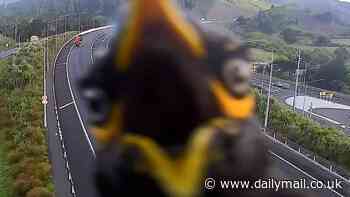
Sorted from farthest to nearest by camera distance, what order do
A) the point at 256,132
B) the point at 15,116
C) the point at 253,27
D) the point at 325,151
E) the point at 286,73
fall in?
1. the point at 253,27
2. the point at 286,73
3. the point at 15,116
4. the point at 325,151
5. the point at 256,132

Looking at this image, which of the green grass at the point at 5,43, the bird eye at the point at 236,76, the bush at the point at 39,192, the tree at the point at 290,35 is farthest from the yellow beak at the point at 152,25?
the tree at the point at 290,35

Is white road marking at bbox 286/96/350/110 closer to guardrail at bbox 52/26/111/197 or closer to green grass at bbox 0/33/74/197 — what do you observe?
guardrail at bbox 52/26/111/197

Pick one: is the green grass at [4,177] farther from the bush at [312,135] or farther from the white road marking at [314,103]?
the white road marking at [314,103]

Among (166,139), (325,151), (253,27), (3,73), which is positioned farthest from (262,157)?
(253,27)

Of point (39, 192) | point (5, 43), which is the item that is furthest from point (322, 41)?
point (39, 192)

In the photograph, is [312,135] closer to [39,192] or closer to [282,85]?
[39,192]

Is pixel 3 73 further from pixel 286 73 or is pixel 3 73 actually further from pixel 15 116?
pixel 286 73
